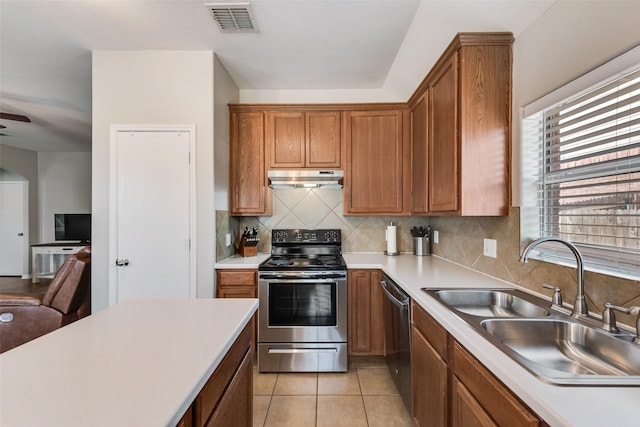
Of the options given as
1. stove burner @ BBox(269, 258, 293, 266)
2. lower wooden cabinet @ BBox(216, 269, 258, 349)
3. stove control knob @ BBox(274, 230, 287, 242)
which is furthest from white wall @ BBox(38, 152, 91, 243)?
stove burner @ BBox(269, 258, 293, 266)

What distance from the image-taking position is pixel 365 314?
8.63 ft

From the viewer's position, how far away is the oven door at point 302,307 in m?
2.49

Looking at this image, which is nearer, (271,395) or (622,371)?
(622,371)

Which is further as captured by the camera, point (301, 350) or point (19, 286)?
point (19, 286)

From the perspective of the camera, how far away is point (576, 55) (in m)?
1.34

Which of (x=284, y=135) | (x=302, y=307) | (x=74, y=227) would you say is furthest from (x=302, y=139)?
(x=74, y=227)

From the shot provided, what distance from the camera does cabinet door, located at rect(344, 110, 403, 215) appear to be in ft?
9.46

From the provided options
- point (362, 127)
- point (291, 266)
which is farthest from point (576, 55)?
point (291, 266)

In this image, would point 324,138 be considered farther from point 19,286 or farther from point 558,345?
point 19,286

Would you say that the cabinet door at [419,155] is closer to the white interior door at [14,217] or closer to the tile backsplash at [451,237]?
the tile backsplash at [451,237]

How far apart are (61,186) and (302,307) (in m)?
6.73

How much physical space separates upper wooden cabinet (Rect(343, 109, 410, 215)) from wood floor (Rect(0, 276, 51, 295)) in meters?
5.83

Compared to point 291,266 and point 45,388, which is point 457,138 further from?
point 45,388

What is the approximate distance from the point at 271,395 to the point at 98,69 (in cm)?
301
